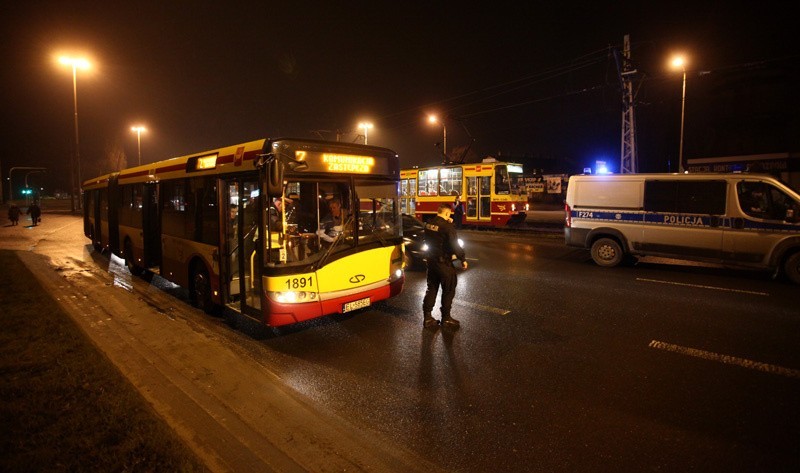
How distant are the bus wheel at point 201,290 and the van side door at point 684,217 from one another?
10.2 m

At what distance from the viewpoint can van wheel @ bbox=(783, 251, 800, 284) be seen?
9.33 m

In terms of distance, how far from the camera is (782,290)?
353 inches

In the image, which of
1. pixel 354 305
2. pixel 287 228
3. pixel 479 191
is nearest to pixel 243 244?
pixel 287 228

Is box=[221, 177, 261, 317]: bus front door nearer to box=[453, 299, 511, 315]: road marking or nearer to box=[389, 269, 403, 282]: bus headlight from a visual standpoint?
box=[389, 269, 403, 282]: bus headlight

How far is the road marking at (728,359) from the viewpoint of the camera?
16.4 feet

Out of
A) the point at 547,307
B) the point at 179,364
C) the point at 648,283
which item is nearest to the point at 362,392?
the point at 179,364

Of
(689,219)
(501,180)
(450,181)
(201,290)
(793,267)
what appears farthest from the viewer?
(450,181)

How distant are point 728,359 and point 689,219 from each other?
625 cm

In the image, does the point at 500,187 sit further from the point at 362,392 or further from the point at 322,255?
the point at 362,392

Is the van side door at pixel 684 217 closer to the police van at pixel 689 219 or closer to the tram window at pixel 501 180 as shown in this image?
the police van at pixel 689 219

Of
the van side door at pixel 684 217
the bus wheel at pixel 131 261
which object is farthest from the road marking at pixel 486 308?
the bus wheel at pixel 131 261

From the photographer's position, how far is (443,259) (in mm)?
6754

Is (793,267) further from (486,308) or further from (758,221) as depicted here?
(486,308)

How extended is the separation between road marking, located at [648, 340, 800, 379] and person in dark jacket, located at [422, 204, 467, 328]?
9.06ft
